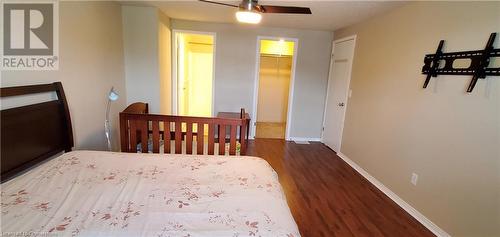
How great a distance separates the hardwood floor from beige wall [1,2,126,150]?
2.28 metres

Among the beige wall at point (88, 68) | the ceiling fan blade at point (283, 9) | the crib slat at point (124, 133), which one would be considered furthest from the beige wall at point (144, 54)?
the ceiling fan blade at point (283, 9)

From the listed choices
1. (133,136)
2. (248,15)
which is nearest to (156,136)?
(133,136)

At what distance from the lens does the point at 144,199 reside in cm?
128

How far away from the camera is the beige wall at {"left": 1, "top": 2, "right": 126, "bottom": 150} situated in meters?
2.08

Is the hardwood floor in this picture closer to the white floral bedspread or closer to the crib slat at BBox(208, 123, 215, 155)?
the white floral bedspread

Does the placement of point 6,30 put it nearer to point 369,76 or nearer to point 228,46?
point 228,46

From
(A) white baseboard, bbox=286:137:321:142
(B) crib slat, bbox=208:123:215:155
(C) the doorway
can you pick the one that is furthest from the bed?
(C) the doorway

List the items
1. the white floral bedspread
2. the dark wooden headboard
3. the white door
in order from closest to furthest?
the white floral bedspread, the dark wooden headboard, the white door

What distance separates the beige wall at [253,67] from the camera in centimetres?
430

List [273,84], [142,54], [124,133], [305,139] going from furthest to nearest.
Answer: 1. [273,84]
2. [305,139]
3. [142,54]
4. [124,133]

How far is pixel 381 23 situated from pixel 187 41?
3828 mm

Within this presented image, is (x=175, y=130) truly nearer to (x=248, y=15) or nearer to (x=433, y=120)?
(x=248, y=15)

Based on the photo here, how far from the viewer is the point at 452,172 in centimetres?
200

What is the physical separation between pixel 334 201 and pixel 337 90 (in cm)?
231
